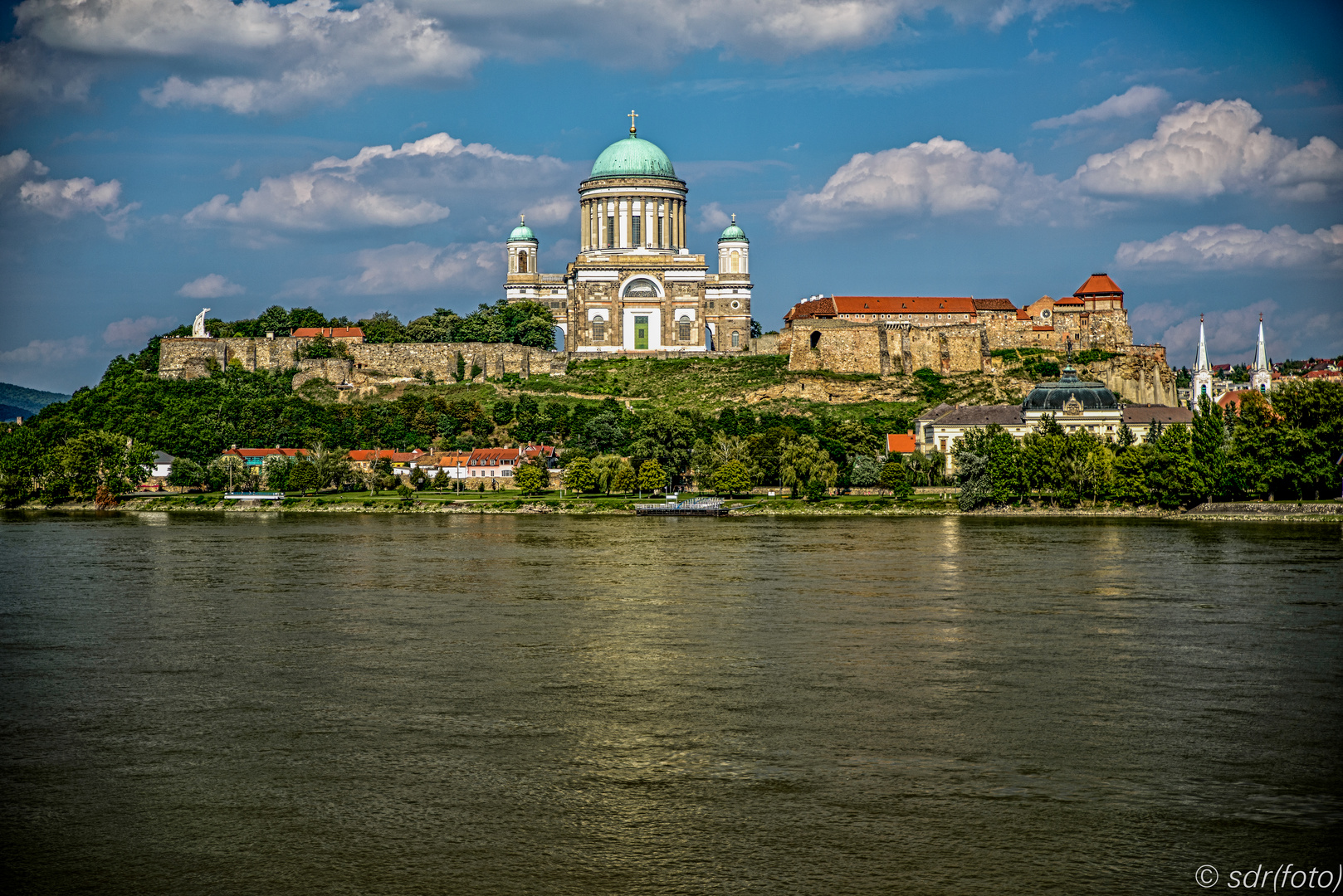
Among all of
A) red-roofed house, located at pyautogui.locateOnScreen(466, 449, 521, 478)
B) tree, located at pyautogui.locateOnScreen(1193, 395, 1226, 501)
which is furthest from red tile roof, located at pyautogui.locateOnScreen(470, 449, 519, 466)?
tree, located at pyautogui.locateOnScreen(1193, 395, 1226, 501)

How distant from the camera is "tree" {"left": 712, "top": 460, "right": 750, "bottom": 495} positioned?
6412 cm

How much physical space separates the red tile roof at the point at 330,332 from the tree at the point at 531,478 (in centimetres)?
2642

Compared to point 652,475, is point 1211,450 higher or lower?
higher

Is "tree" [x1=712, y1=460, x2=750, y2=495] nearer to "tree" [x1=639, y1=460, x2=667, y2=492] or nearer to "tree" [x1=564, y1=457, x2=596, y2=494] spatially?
"tree" [x1=639, y1=460, x2=667, y2=492]

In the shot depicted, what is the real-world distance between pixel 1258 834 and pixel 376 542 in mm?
36606

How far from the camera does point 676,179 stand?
9512 centimetres

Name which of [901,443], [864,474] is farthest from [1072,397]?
[864,474]

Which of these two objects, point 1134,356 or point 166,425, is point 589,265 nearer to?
point 166,425

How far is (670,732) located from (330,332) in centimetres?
7725

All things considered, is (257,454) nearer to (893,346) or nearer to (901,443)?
(901,443)

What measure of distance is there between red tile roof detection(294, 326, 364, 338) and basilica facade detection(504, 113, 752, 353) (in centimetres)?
1269

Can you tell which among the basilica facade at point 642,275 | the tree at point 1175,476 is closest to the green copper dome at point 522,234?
the basilica facade at point 642,275

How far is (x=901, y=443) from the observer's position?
7350 centimetres

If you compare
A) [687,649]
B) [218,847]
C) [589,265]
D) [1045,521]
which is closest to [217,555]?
[687,649]
